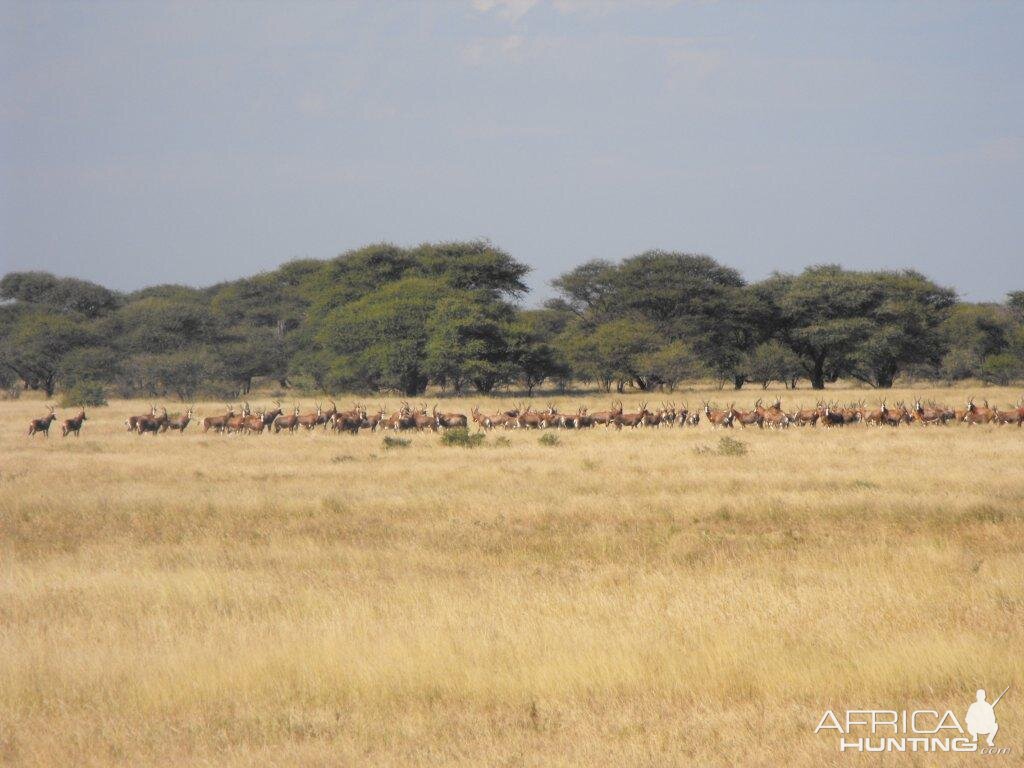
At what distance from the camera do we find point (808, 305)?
59.3 meters

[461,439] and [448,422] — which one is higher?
[448,422]

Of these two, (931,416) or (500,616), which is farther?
(931,416)

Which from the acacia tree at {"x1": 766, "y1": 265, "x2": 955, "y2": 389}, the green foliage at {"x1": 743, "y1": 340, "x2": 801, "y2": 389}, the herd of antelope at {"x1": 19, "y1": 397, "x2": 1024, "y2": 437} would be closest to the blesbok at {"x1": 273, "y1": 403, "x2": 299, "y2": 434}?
the herd of antelope at {"x1": 19, "y1": 397, "x2": 1024, "y2": 437}

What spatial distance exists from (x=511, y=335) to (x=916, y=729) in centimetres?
4549

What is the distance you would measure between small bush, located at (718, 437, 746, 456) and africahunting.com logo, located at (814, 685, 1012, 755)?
1653cm

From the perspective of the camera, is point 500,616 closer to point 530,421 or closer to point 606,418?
point 530,421

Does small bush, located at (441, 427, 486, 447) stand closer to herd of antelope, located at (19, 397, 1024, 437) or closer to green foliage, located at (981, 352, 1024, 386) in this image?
herd of antelope, located at (19, 397, 1024, 437)

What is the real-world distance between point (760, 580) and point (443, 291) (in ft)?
147

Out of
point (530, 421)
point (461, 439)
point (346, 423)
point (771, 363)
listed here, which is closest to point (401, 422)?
point (346, 423)

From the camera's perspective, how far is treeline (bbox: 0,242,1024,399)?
2037 inches

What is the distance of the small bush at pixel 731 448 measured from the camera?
23.6 meters

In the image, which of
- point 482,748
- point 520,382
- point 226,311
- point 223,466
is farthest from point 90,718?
point 226,311

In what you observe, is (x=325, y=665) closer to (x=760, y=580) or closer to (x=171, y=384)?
(x=760, y=580)

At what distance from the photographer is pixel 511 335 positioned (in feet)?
170
